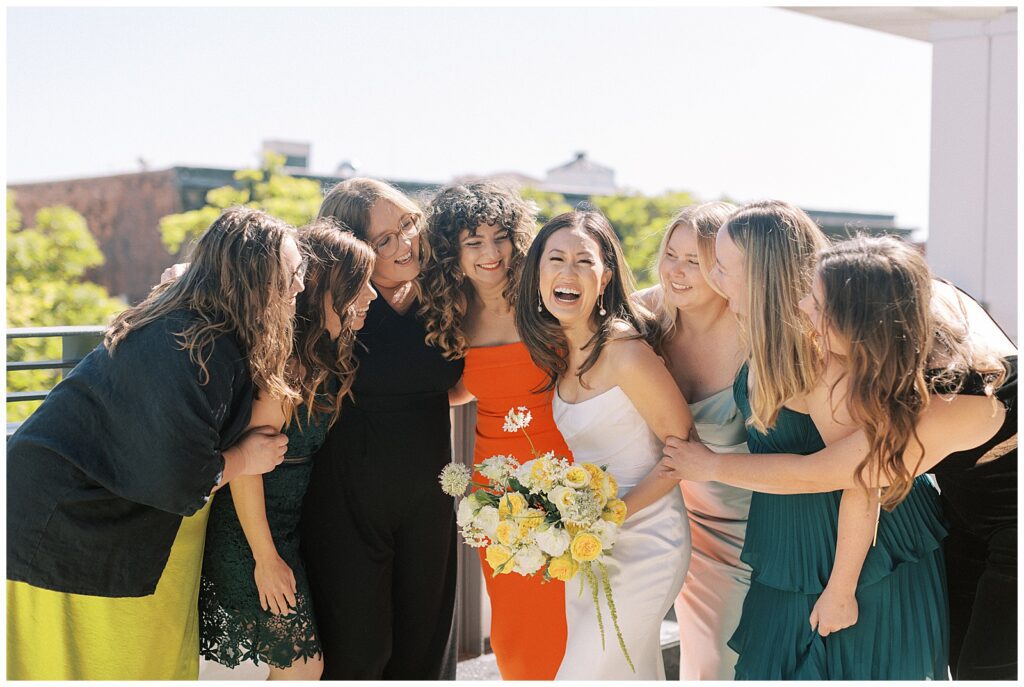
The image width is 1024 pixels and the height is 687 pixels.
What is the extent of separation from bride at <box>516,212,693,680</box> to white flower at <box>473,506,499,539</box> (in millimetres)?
456

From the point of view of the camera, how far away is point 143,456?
115 inches

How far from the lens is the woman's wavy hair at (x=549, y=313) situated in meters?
3.55

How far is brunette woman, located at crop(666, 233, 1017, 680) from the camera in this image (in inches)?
107

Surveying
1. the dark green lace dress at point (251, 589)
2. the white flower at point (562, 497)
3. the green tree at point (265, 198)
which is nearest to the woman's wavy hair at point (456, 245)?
the dark green lace dress at point (251, 589)

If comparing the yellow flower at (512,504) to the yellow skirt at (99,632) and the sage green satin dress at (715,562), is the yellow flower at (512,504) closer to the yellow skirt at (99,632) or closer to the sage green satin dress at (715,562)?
the sage green satin dress at (715,562)

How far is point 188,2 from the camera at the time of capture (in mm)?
3910

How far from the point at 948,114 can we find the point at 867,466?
9942 millimetres

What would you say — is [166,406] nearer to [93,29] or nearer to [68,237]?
[68,237]

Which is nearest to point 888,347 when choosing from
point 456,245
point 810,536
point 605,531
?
point 810,536

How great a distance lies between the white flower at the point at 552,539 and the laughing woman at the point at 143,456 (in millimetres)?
895

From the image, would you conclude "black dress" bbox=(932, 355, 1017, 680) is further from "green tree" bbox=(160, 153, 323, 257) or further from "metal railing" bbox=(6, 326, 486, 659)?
"green tree" bbox=(160, 153, 323, 257)

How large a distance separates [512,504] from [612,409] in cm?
53

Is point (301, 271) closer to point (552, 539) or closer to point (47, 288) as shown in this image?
point (552, 539)

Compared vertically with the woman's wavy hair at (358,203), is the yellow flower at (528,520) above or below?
below
